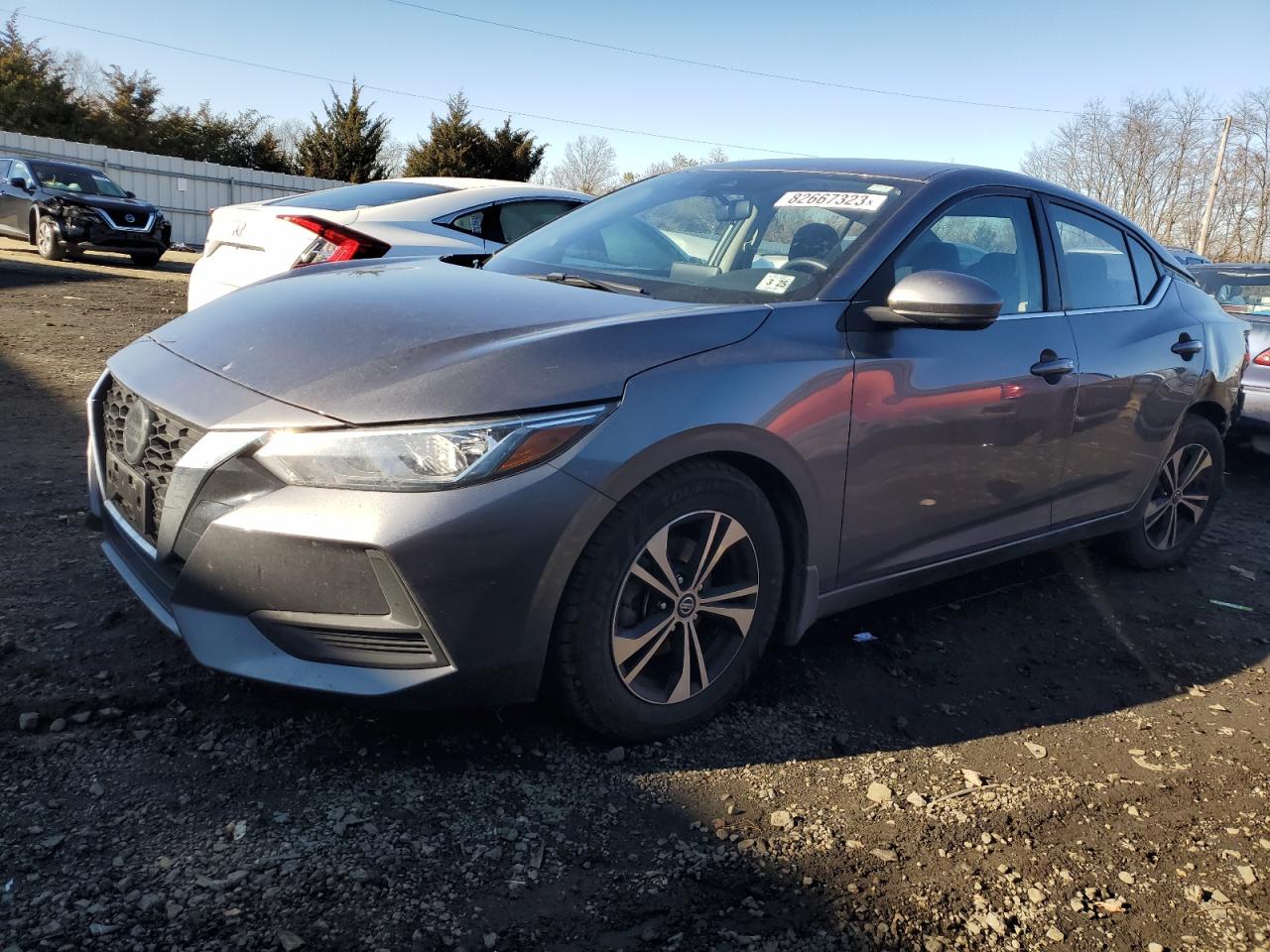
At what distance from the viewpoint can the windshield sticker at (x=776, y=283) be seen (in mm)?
3039

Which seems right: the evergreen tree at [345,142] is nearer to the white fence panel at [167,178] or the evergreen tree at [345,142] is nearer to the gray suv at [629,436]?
the white fence panel at [167,178]

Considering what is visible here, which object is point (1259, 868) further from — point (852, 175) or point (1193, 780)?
point (852, 175)

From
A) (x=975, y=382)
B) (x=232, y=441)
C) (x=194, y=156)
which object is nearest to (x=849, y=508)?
(x=975, y=382)

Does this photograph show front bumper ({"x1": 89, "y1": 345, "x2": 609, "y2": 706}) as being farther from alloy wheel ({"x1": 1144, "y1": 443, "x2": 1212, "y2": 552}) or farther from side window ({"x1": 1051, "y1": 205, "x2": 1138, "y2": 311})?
alloy wheel ({"x1": 1144, "y1": 443, "x2": 1212, "y2": 552})

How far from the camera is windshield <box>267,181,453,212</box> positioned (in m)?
6.60

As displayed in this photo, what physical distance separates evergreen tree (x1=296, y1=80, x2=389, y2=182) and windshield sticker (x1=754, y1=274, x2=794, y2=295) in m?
30.2

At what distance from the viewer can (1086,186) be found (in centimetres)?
4575

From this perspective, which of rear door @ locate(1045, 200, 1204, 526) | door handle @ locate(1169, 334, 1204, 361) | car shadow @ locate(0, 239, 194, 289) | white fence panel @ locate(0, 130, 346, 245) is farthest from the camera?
white fence panel @ locate(0, 130, 346, 245)

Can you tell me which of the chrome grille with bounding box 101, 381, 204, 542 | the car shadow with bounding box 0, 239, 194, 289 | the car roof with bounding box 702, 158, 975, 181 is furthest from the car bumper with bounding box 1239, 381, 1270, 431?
the car shadow with bounding box 0, 239, 194, 289

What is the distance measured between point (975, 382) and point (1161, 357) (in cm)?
143

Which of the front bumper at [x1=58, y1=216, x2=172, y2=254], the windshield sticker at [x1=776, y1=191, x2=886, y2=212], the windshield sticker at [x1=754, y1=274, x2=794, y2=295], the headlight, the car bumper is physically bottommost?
the front bumper at [x1=58, y1=216, x2=172, y2=254]

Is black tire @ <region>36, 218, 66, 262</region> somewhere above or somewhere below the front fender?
below

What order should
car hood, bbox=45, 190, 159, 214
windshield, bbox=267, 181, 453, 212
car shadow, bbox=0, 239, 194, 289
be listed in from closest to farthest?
windshield, bbox=267, 181, 453, 212 < car shadow, bbox=0, 239, 194, 289 < car hood, bbox=45, 190, 159, 214

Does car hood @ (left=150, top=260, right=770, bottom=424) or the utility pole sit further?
the utility pole
